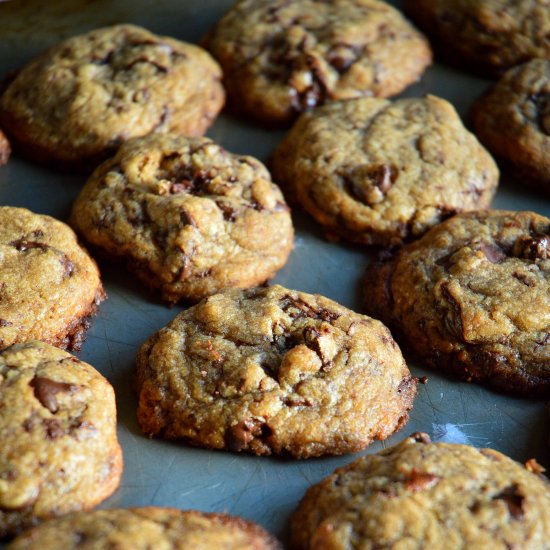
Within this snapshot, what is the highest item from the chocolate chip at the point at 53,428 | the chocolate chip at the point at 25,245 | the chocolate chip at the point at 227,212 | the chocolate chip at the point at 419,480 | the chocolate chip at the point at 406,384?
the chocolate chip at the point at 227,212

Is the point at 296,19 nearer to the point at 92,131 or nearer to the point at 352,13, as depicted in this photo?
the point at 352,13

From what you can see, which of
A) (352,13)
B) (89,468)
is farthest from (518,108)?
(89,468)

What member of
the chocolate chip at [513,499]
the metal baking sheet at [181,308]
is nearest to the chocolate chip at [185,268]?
the metal baking sheet at [181,308]

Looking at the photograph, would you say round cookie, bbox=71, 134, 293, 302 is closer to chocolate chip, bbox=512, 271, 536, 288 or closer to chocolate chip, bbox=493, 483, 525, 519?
chocolate chip, bbox=512, 271, 536, 288

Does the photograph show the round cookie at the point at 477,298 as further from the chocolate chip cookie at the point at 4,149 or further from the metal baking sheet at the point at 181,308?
the chocolate chip cookie at the point at 4,149

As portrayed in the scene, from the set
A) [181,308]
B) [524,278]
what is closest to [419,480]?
Answer: [524,278]

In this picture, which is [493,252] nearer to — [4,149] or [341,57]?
[341,57]
